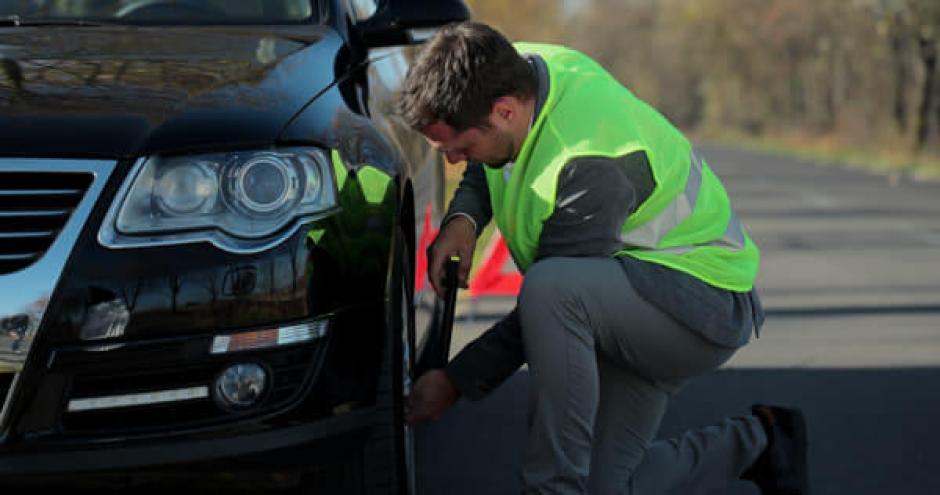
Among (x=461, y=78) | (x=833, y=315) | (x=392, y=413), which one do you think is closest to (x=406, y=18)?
(x=461, y=78)

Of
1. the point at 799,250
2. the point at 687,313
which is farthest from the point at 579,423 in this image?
the point at 799,250

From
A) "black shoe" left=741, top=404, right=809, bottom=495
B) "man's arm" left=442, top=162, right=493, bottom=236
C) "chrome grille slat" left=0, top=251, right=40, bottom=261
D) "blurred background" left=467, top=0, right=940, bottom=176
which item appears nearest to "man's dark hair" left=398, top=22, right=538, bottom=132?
"man's arm" left=442, top=162, right=493, bottom=236

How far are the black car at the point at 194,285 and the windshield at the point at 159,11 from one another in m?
0.92

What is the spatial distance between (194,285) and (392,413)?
593 millimetres

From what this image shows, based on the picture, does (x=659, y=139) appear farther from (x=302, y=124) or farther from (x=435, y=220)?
(x=435, y=220)

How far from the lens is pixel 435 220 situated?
239 inches

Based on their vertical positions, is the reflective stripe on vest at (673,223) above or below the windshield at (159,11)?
below

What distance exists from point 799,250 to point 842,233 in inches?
81.0

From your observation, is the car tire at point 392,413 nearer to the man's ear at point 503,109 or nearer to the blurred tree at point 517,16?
the man's ear at point 503,109

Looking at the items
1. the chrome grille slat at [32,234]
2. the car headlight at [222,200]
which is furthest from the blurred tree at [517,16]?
the chrome grille slat at [32,234]

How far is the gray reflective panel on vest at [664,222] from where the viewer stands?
4.19m

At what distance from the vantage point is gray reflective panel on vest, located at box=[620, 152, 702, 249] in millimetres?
4191

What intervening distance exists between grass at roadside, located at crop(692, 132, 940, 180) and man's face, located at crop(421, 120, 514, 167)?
91.1 feet

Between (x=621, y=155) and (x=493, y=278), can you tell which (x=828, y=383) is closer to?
(x=493, y=278)
